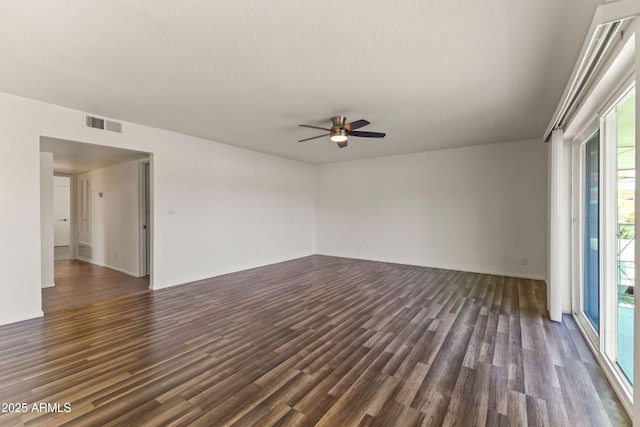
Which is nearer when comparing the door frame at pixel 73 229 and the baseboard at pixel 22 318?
the baseboard at pixel 22 318

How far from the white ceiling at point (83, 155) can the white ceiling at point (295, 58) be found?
39.0 inches

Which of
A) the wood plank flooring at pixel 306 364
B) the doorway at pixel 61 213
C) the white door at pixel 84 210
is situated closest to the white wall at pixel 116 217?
the white door at pixel 84 210

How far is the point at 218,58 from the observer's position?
2.44m

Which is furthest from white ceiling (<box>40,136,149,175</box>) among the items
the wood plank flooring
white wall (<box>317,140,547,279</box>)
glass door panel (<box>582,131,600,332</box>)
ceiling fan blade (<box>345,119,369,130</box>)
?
glass door panel (<box>582,131,600,332</box>)

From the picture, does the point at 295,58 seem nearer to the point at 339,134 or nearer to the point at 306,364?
the point at 339,134

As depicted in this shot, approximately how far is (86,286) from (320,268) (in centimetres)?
429

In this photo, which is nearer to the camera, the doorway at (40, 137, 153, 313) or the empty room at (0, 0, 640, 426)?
the empty room at (0, 0, 640, 426)

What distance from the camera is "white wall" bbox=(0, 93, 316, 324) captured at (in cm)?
331

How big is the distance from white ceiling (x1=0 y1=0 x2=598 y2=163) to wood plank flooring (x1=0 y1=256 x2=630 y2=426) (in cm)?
263

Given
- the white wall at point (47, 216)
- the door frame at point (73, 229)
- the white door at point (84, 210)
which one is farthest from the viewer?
the door frame at point (73, 229)

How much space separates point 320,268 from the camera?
627 cm

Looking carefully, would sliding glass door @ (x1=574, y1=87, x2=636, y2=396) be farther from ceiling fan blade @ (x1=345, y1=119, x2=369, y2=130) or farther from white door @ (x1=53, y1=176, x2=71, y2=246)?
white door @ (x1=53, y1=176, x2=71, y2=246)

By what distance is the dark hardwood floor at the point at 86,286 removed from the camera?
403 cm

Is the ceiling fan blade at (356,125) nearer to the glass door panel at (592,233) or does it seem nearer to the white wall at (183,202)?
the glass door panel at (592,233)
